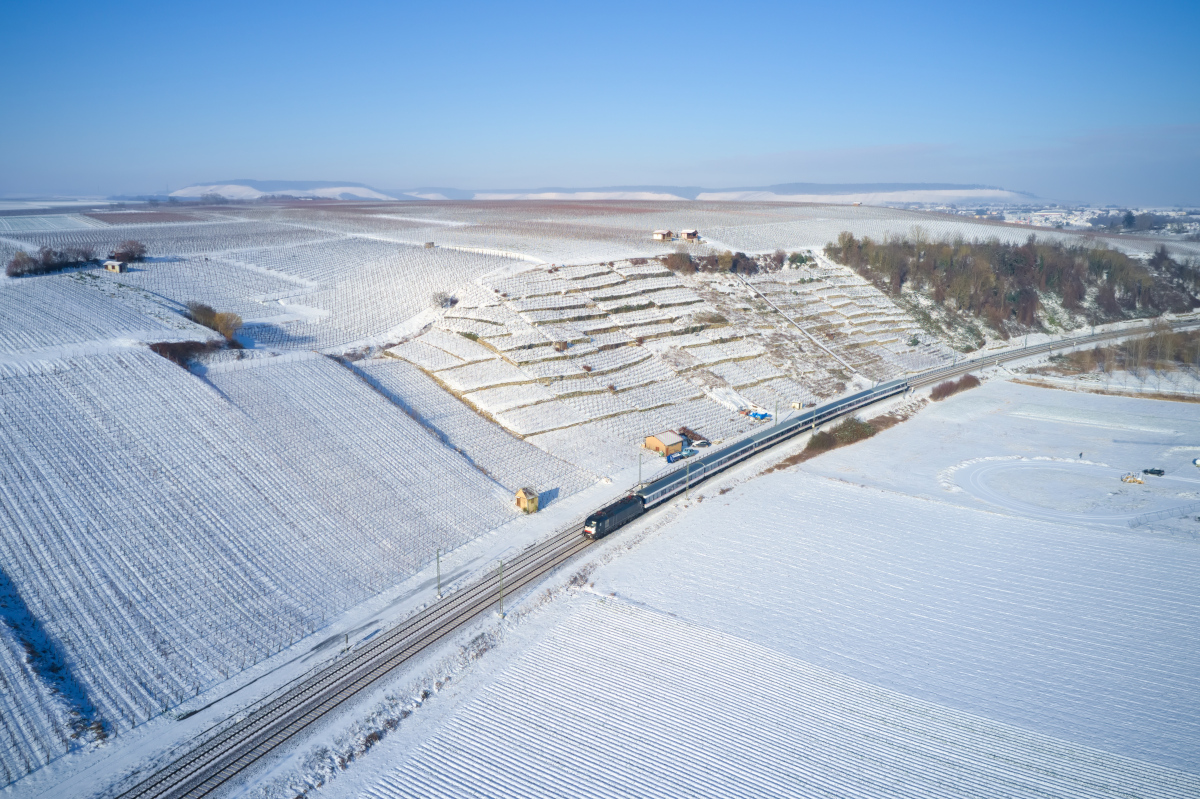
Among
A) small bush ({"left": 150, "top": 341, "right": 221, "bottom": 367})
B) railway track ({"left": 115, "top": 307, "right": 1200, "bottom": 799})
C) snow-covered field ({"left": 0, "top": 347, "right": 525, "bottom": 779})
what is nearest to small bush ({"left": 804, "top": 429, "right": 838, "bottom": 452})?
snow-covered field ({"left": 0, "top": 347, "right": 525, "bottom": 779})

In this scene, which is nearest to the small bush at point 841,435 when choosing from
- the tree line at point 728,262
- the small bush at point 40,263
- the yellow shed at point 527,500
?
the yellow shed at point 527,500

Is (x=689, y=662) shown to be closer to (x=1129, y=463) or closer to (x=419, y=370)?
(x=419, y=370)

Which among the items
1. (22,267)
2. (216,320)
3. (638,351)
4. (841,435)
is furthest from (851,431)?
(22,267)

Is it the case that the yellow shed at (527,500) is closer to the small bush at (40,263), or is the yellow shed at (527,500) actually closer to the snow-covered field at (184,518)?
the snow-covered field at (184,518)

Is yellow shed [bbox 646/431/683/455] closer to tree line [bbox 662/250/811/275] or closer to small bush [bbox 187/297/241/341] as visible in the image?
small bush [bbox 187/297/241/341]

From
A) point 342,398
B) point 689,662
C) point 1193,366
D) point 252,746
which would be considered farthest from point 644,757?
point 1193,366
